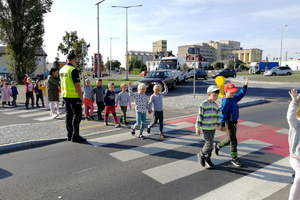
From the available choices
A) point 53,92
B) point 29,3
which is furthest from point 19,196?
point 29,3

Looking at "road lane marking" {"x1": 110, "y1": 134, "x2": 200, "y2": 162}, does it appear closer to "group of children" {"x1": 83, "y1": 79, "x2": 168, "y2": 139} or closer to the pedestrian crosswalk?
the pedestrian crosswalk

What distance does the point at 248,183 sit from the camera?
12.1 ft

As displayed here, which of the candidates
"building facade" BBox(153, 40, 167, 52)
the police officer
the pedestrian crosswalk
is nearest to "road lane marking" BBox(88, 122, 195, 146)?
the pedestrian crosswalk

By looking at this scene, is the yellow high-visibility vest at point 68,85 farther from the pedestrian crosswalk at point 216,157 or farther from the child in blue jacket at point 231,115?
the child in blue jacket at point 231,115

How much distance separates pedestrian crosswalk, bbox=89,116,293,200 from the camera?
11.6ft

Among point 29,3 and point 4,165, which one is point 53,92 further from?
point 29,3

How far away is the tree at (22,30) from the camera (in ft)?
104

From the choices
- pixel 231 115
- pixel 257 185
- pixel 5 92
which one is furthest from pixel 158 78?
pixel 257 185

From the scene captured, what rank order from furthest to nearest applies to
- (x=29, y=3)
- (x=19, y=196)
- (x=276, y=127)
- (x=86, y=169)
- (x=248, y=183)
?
1. (x=29, y=3)
2. (x=276, y=127)
3. (x=86, y=169)
4. (x=248, y=183)
5. (x=19, y=196)

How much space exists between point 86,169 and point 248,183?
9.32 ft

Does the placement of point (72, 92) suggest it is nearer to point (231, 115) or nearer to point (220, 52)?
point (231, 115)

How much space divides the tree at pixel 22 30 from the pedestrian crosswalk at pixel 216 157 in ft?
108

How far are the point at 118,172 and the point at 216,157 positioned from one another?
2098 mm

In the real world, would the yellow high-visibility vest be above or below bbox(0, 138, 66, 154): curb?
above
